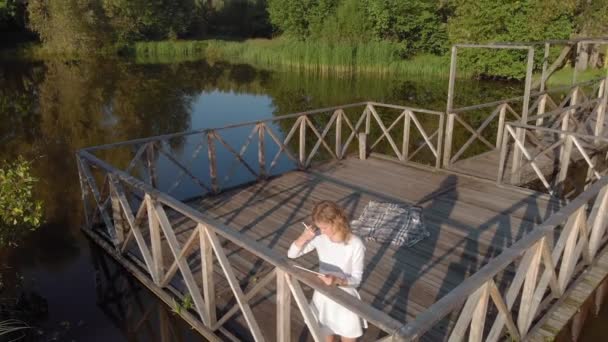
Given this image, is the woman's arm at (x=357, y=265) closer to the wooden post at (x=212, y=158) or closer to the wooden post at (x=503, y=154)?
the wooden post at (x=212, y=158)

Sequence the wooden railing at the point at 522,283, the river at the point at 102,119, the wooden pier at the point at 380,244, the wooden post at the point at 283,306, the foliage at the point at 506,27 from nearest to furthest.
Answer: the wooden railing at the point at 522,283 → the wooden post at the point at 283,306 → the wooden pier at the point at 380,244 → the river at the point at 102,119 → the foliage at the point at 506,27

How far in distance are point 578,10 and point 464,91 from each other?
28.4ft

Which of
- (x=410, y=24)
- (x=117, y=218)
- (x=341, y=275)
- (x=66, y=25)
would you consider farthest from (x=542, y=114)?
(x=66, y=25)

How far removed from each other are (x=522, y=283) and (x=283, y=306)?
6.74 ft

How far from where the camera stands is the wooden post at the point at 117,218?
573cm

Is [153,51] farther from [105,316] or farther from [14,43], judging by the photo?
[105,316]

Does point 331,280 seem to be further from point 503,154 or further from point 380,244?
point 503,154

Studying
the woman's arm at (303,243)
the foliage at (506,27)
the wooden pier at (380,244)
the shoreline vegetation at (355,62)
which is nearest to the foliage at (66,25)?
the shoreline vegetation at (355,62)

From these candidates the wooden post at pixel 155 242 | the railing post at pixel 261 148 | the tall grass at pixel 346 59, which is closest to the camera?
the wooden post at pixel 155 242

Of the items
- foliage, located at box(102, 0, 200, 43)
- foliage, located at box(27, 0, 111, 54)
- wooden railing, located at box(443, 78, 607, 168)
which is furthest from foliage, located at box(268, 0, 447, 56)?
wooden railing, located at box(443, 78, 607, 168)

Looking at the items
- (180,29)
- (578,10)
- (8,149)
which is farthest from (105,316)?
(180,29)

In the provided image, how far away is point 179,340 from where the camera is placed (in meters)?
4.84

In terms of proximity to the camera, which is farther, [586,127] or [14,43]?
[14,43]

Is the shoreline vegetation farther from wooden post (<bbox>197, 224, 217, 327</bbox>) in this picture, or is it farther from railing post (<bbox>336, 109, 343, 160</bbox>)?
wooden post (<bbox>197, 224, 217, 327</bbox>)
